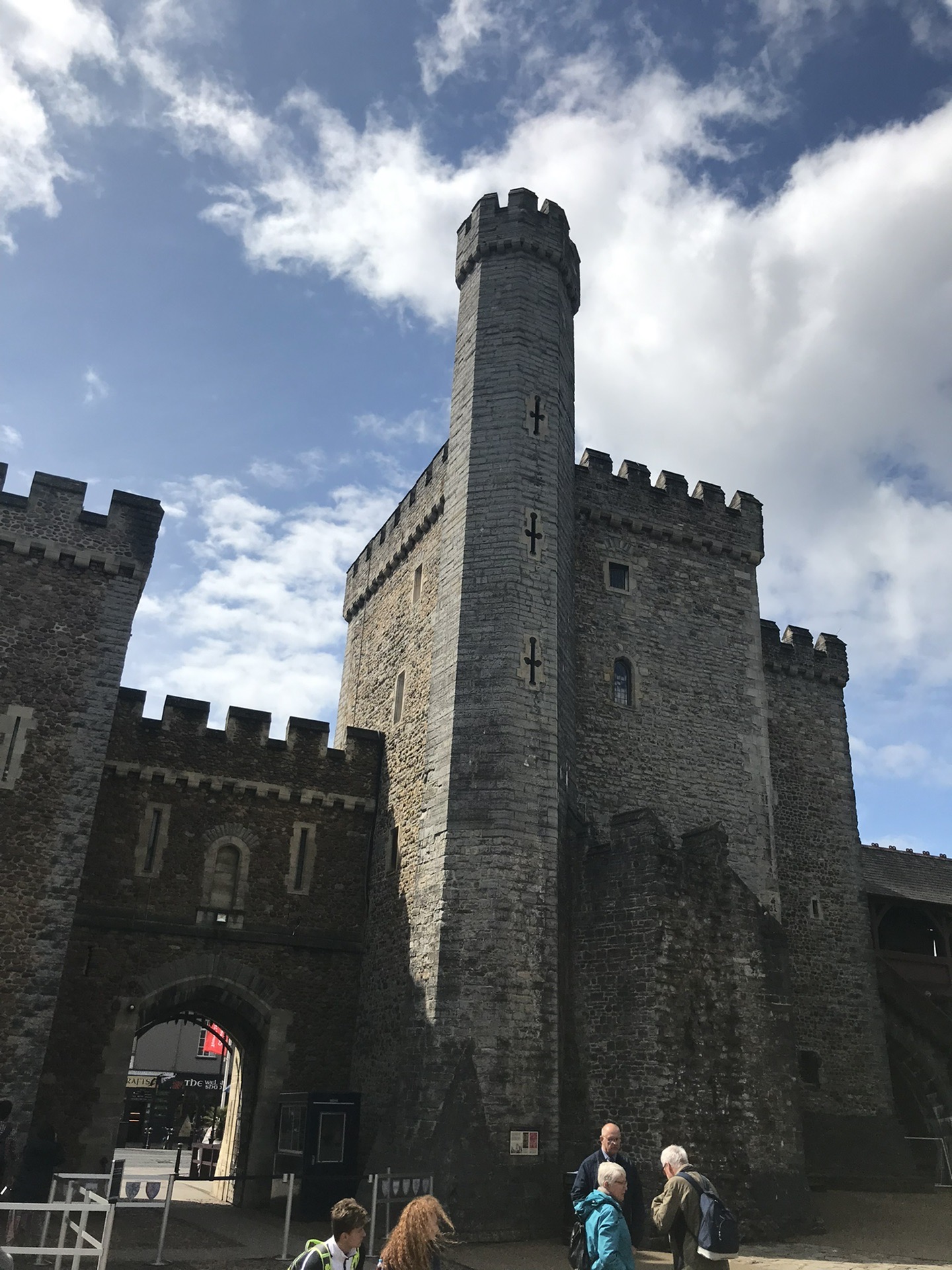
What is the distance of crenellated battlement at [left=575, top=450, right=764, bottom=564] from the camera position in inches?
782

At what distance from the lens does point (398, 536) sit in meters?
21.2

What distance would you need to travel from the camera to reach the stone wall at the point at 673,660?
708 inches

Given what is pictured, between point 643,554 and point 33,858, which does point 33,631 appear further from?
point 643,554

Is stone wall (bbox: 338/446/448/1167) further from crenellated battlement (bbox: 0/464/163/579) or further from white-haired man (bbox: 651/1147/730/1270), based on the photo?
white-haired man (bbox: 651/1147/730/1270)

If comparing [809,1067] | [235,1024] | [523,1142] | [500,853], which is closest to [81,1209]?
[523,1142]

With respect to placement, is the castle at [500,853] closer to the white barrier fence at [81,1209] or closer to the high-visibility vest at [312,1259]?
the white barrier fence at [81,1209]

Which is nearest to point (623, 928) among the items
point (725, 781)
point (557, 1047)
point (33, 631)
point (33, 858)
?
point (557, 1047)

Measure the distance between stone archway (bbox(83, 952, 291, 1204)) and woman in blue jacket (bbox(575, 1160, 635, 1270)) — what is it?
11.3m

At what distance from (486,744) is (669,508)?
8.27 metres

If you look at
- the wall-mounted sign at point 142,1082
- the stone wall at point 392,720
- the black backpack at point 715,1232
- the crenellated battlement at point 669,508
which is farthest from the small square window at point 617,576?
the wall-mounted sign at point 142,1082

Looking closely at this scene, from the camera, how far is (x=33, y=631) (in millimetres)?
14656

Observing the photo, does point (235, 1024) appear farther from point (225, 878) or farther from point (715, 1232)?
point (715, 1232)

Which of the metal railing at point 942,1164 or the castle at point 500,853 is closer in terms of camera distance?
the castle at point 500,853

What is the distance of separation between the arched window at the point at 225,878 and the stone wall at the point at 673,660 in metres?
6.06
